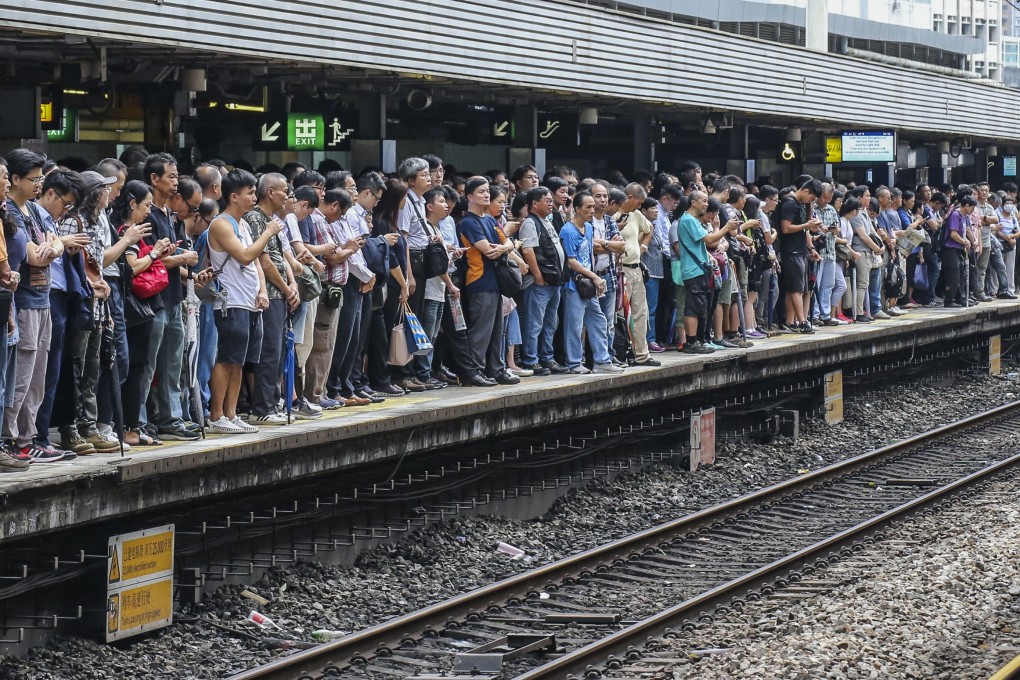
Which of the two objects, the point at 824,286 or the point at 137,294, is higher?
the point at 137,294

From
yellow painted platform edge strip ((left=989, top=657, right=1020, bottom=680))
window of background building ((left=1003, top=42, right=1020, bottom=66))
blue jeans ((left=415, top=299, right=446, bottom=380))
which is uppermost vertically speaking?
window of background building ((left=1003, top=42, right=1020, bottom=66))

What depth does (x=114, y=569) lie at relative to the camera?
27.6 ft

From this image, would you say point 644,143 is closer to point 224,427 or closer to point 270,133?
point 270,133

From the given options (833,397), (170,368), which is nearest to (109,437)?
(170,368)

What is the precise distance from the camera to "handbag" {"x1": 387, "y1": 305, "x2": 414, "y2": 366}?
1172 centimetres

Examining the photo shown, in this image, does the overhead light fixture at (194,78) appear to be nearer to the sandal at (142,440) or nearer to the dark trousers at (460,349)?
the dark trousers at (460,349)

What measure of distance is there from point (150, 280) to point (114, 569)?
1677 mm

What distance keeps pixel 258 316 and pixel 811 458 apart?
7.80 m

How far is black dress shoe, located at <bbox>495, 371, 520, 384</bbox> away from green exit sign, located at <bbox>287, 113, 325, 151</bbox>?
15.9ft

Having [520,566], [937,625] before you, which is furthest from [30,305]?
[937,625]

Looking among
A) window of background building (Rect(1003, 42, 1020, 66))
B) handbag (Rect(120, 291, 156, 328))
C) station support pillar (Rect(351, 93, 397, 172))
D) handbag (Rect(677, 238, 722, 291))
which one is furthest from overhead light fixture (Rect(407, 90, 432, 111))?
window of background building (Rect(1003, 42, 1020, 66))

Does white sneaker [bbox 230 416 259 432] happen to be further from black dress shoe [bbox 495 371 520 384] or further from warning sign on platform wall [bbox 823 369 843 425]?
warning sign on platform wall [bbox 823 369 843 425]

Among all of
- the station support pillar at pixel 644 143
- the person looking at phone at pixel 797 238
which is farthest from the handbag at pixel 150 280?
the station support pillar at pixel 644 143

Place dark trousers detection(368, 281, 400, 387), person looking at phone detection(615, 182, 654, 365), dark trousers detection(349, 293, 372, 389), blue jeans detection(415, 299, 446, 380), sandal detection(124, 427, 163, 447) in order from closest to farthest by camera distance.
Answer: sandal detection(124, 427, 163, 447) → dark trousers detection(349, 293, 372, 389) → dark trousers detection(368, 281, 400, 387) → blue jeans detection(415, 299, 446, 380) → person looking at phone detection(615, 182, 654, 365)
